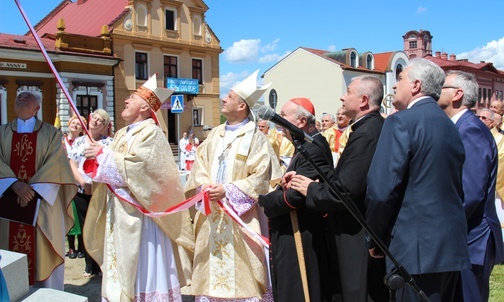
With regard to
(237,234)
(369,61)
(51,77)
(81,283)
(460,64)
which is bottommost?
(81,283)

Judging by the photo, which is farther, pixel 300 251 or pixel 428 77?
pixel 300 251

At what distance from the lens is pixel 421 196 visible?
107 inches

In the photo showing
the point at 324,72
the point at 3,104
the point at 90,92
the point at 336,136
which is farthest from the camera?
the point at 324,72

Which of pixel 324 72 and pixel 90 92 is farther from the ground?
pixel 324 72

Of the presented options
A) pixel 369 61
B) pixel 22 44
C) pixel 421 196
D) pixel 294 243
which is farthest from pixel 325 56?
pixel 421 196

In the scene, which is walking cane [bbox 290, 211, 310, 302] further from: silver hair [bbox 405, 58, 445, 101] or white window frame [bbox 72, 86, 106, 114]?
white window frame [bbox 72, 86, 106, 114]

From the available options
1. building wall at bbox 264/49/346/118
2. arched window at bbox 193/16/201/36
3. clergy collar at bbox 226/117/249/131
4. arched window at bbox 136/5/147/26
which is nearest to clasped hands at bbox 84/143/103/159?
clergy collar at bbox 226/117/249/131

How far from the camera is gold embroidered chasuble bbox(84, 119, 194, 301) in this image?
14.7ft

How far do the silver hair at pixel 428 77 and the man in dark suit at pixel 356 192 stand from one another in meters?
0.51

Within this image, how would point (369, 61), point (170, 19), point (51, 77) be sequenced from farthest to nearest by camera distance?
point (369, 61), point (170, 19), point (51, 77)

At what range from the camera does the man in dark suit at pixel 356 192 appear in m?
3.27

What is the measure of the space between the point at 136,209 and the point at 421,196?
2.65 m

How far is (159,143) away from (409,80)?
2.43 metres

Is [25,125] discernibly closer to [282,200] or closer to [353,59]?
[282,200]
